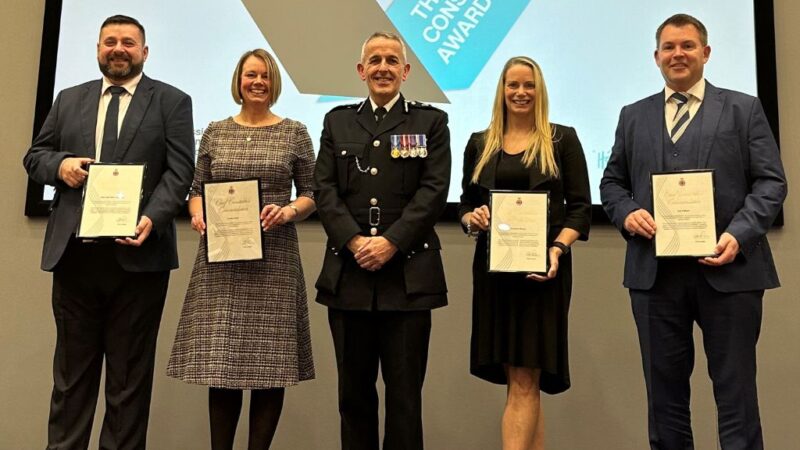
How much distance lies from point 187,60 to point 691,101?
236 centimetres

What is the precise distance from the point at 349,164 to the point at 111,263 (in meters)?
0.88

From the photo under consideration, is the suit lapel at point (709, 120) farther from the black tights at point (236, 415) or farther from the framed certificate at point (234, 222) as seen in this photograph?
the black tights at point (236, 415)

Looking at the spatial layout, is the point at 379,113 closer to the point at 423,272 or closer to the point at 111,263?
the point at 423,272

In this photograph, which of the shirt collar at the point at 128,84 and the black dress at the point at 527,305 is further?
the shirt collar at the point at 128,84

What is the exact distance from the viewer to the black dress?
90.1 inches

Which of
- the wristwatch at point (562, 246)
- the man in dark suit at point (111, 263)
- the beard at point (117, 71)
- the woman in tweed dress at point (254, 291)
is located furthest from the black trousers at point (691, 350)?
the beard at point (117, 71)

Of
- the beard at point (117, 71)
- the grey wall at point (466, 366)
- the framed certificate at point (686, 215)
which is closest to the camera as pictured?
the framed certificate at point (686, 215)

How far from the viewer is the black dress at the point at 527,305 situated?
2.29 m

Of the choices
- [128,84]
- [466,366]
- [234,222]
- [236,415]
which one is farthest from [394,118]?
[466,366]

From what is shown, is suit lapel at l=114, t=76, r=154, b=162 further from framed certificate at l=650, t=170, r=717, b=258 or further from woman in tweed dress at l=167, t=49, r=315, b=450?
framed certificate at l=650, t=170, r=717, b=258

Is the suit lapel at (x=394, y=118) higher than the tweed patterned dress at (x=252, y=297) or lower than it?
higher

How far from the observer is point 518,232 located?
88.9 inches

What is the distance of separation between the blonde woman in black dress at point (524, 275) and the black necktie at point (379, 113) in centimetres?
37

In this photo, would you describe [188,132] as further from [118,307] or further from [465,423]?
[465,423]
